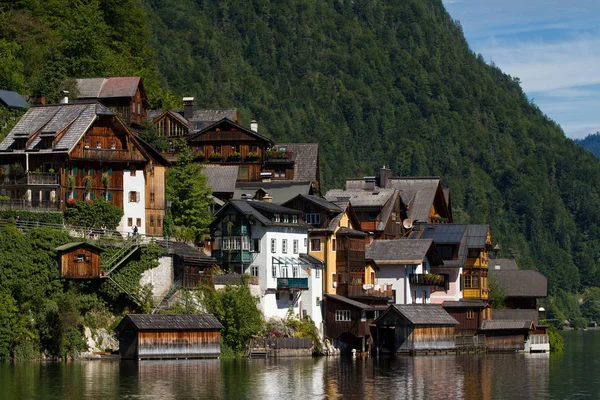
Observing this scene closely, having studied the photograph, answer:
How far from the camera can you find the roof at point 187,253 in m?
95.8

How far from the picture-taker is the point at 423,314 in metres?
105

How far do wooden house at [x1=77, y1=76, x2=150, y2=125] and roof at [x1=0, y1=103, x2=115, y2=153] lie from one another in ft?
54.4

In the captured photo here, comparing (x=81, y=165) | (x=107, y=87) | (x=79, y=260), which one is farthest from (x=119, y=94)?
(x=79, y=260)

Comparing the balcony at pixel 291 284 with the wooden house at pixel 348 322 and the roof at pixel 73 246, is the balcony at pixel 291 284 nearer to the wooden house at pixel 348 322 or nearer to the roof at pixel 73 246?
the wooden house at pixel 348 322

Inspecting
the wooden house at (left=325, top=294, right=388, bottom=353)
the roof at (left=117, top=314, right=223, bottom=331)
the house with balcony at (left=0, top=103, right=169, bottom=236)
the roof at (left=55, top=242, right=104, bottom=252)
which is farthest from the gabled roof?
the roof at (left=55, top=242, right=104, bottom=252)

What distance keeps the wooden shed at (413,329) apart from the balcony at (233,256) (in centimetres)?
1097

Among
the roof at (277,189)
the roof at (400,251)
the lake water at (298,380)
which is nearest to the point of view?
the lake water at (298,380)

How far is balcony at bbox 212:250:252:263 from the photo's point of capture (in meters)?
103

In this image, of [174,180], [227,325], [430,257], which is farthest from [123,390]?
[430,257]

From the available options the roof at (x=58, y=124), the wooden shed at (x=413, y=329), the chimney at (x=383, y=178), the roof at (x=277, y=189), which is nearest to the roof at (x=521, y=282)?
the chimney at (x=383, y=178)

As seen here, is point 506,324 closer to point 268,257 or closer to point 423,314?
point 423,314

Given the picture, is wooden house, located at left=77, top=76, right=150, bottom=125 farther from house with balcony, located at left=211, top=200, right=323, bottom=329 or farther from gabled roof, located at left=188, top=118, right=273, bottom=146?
house with balcony, located at left=211, top=200, right=323, bottom=329

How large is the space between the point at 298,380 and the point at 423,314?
2816cm

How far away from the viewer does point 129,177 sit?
104 m
